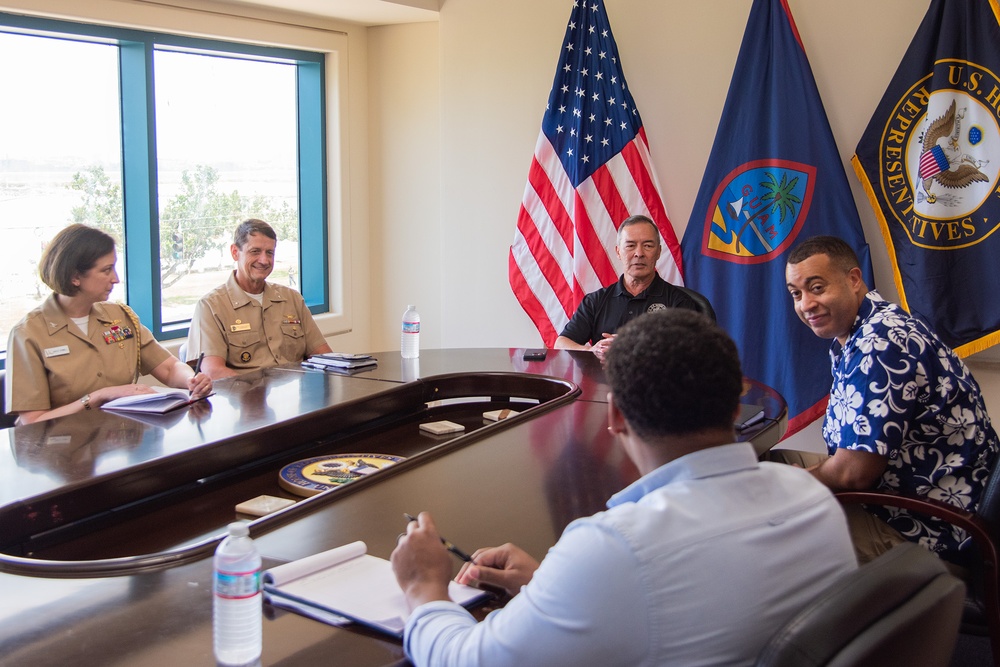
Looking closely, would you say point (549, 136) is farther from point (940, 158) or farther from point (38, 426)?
point (38, 426)

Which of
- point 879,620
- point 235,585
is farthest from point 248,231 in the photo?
point 879,620

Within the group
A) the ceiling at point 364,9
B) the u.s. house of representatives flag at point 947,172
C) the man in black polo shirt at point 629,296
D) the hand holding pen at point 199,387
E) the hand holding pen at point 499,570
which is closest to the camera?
the hand holding pen at point 499,570

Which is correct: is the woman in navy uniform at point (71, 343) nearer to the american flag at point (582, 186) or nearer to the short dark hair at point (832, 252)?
the short dark hair at point (832, 252)

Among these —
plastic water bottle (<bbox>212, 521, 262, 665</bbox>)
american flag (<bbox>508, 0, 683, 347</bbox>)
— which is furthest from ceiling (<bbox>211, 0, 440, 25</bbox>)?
plastic water bottle (<bbox>212, 521, 262, 665</bbox>)

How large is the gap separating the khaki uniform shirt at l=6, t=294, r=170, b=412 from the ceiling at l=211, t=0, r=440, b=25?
216 cm

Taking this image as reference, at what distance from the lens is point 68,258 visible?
319 cm

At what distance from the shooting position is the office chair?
2217 millimetres

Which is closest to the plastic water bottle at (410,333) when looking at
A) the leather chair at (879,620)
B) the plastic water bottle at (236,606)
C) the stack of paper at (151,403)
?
the stack of paper at (151,403)

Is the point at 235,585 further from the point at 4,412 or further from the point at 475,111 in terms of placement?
the point at 475,111

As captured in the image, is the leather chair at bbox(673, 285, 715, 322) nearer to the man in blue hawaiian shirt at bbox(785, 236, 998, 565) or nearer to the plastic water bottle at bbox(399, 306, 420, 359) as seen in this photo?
the plastic water bottle at bbox(399, 306, 420, 359)

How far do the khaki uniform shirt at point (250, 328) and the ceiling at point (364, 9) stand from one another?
1621 mm

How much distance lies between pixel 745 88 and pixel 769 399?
5.94 feet

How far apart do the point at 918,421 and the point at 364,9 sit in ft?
12.2

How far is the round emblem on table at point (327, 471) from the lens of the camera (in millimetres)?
2332
